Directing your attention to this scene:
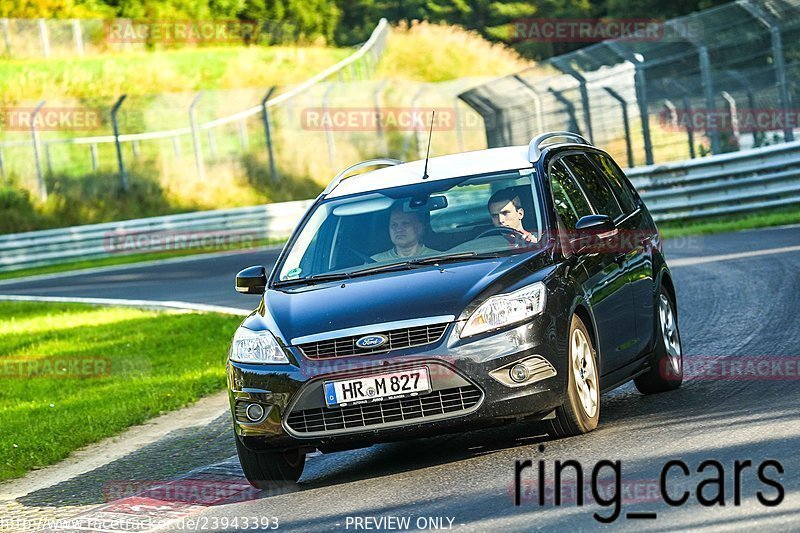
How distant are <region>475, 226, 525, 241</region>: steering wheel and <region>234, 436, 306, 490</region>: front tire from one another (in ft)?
5.39

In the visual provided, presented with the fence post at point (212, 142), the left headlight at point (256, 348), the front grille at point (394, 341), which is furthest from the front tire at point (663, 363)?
the fence post at point (212, 142)

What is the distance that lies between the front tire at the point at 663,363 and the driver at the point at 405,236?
1.73 metres

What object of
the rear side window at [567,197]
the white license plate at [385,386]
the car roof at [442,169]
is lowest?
the white license plate at [385,386]

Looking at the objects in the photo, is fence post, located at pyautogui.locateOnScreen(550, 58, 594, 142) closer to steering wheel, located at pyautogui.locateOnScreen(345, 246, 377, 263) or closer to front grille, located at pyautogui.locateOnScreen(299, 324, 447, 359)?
steering wheel, located at pyautogui.locateOnScreen(345, 246, 377, 263)

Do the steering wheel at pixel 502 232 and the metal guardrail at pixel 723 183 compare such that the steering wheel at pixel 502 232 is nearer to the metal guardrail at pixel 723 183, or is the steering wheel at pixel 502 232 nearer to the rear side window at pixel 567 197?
the rear side window at pixel 567 197

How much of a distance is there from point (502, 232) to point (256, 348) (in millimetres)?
1599

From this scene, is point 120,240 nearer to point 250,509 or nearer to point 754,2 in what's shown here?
point 754,2

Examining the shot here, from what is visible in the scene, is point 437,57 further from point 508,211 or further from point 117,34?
point 508,211

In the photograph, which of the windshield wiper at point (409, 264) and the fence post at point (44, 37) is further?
the fence post at point (44, 37)

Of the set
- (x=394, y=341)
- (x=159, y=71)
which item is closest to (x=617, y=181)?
(x=394, y=341)

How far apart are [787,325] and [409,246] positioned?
12.4ft

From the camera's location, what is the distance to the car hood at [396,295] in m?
7.30

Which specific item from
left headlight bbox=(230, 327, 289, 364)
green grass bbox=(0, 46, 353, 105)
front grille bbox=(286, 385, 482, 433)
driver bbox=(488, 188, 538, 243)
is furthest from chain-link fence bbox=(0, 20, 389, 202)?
front grille bbox=(286, 385, 482, 433)

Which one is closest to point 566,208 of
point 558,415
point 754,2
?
point 558,415
